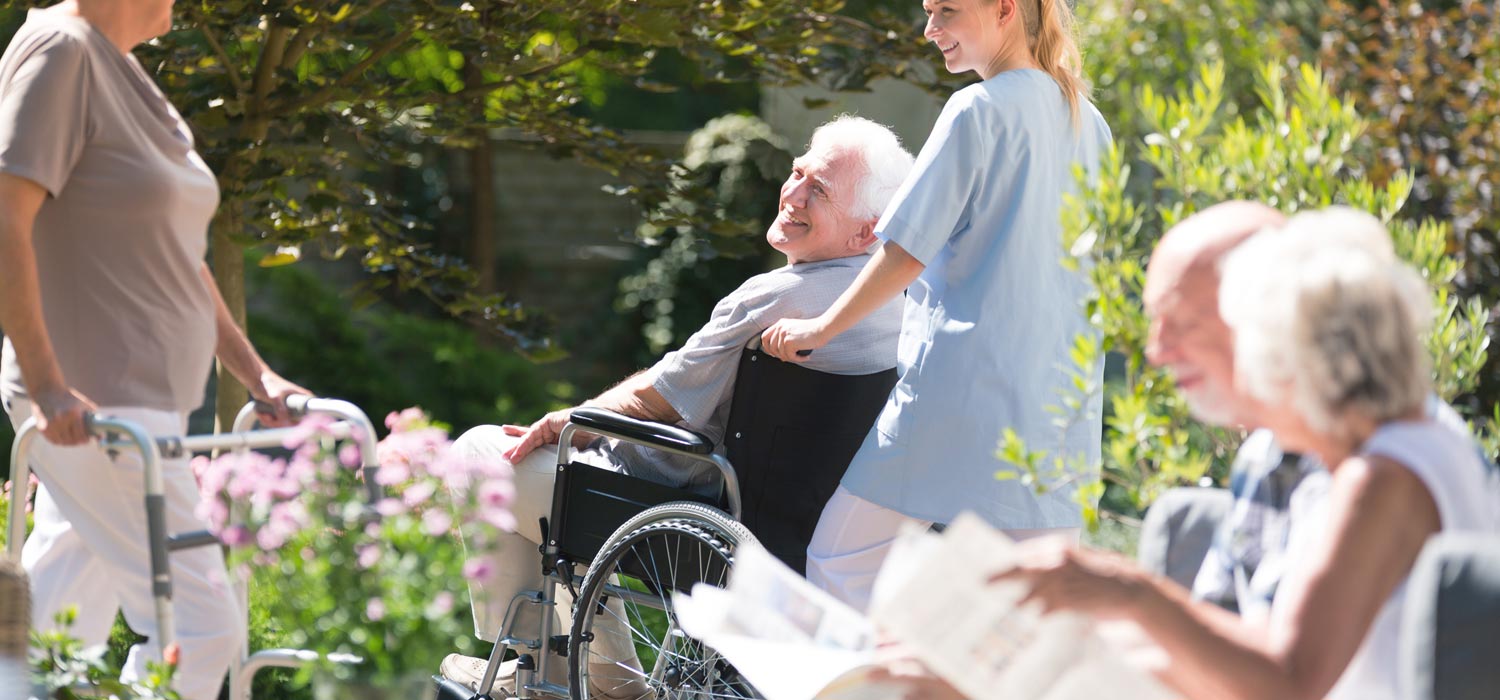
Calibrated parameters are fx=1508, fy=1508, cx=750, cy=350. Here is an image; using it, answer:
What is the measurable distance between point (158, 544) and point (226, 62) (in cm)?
220

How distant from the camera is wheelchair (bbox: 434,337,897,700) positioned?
2.96 metres

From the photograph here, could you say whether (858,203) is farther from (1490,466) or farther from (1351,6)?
(1351,6)

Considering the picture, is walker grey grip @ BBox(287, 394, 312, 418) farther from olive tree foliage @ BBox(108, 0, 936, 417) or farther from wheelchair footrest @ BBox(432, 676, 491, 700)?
olive tree foliage @ BBox(108, 0, 936, 417)

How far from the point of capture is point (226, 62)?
398 centimetres

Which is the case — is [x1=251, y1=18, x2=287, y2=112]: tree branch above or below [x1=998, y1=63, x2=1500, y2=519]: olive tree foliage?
below

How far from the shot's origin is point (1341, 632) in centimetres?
138

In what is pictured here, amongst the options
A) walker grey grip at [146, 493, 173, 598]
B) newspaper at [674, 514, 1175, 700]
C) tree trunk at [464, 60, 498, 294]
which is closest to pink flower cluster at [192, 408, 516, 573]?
walker grey grip at [146, 493, 173, 598]

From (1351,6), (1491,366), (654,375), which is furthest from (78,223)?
(1351,6)

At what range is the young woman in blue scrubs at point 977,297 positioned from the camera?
8.66ft

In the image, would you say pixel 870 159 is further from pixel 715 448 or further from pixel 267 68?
pixel 267 68

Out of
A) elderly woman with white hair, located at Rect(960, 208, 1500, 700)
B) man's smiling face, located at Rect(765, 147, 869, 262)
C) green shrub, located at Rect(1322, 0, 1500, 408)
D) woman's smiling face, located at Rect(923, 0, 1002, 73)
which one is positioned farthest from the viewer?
green shrub, located at Rect(1322, 0, 1500, 408)

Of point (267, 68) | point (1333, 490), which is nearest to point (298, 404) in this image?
point (1333, 490)

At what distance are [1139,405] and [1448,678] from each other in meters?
0.53

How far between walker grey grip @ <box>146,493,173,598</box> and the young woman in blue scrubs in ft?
3.84
